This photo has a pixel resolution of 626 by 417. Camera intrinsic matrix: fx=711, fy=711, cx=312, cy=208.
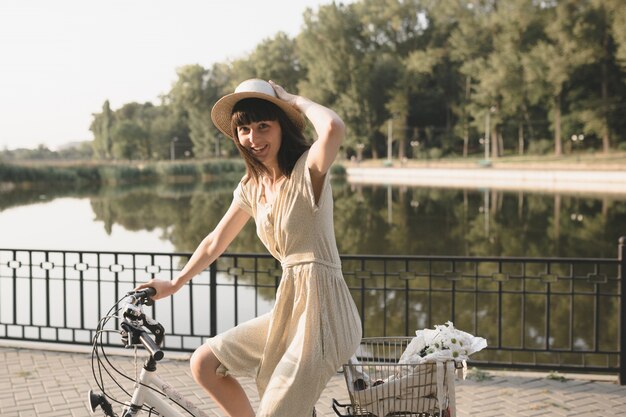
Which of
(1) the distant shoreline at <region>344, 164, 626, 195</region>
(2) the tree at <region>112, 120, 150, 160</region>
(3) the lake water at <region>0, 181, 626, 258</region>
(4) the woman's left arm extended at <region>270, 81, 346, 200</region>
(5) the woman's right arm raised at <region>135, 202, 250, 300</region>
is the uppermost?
(2) the tree at <region>112, 120, 150, 160</region>

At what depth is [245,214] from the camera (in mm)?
2807

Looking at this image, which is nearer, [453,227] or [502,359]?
[502,359]

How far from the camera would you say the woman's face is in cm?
253

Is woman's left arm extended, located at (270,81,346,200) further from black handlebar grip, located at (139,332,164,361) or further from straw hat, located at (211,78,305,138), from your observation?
black handlebar grip, located at (139,332,164,361)

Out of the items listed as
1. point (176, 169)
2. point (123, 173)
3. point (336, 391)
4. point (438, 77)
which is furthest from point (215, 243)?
point (438, 77)

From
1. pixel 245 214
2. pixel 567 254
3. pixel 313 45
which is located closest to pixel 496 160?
pixel 313 45

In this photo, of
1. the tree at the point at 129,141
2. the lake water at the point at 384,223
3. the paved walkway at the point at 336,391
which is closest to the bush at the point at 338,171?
the lake water at the point at 384,223

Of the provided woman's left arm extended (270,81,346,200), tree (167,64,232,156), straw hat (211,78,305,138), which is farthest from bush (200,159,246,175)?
woman's left arm extended (270,81,346,200)

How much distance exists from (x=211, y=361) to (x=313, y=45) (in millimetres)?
77160

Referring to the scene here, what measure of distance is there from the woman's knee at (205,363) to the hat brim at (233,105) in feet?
2.75

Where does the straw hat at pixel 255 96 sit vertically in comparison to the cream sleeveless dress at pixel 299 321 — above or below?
above

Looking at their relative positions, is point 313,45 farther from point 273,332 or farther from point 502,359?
point 273,332

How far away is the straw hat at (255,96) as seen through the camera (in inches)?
96.7

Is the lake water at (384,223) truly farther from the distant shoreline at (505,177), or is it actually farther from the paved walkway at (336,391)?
the paved walkway at (336,391)
